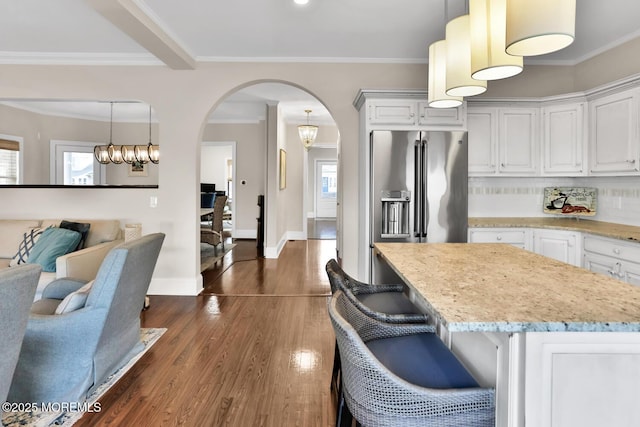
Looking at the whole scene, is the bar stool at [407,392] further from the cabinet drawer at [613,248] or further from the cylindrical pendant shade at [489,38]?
the cabinet drawer at [613,248]

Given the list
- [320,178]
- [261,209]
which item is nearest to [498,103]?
[261,209]

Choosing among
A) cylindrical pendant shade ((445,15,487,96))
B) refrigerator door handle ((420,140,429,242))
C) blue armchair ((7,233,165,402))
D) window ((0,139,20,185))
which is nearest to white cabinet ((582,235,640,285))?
refrigerator door handle ((420,140,429,242))

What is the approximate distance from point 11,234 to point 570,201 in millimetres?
5912

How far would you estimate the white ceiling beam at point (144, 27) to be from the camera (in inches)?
111

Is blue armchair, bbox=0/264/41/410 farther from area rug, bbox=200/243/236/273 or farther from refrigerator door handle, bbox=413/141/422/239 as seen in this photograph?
area rug, bbox=200/243/236/273

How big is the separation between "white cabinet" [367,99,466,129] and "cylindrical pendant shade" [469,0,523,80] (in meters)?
2.14

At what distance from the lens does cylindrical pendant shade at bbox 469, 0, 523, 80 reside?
5.05 ft

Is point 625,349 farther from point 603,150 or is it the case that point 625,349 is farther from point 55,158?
point 55,158

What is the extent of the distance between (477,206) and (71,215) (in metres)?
4.71

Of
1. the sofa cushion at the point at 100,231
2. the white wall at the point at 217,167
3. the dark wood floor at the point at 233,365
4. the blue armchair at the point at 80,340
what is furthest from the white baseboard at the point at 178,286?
the white wall at the point at 217,167

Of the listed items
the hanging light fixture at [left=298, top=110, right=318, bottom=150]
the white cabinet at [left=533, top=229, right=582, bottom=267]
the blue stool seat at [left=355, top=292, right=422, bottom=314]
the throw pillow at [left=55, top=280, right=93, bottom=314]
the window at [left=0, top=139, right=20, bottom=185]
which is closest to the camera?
the blue stool seat at [left=355, top=292, right=422, bottom=314]

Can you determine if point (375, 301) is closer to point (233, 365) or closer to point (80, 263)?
point (233, 365)

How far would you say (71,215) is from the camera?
14.7 ft

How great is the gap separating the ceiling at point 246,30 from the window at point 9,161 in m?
3.02
